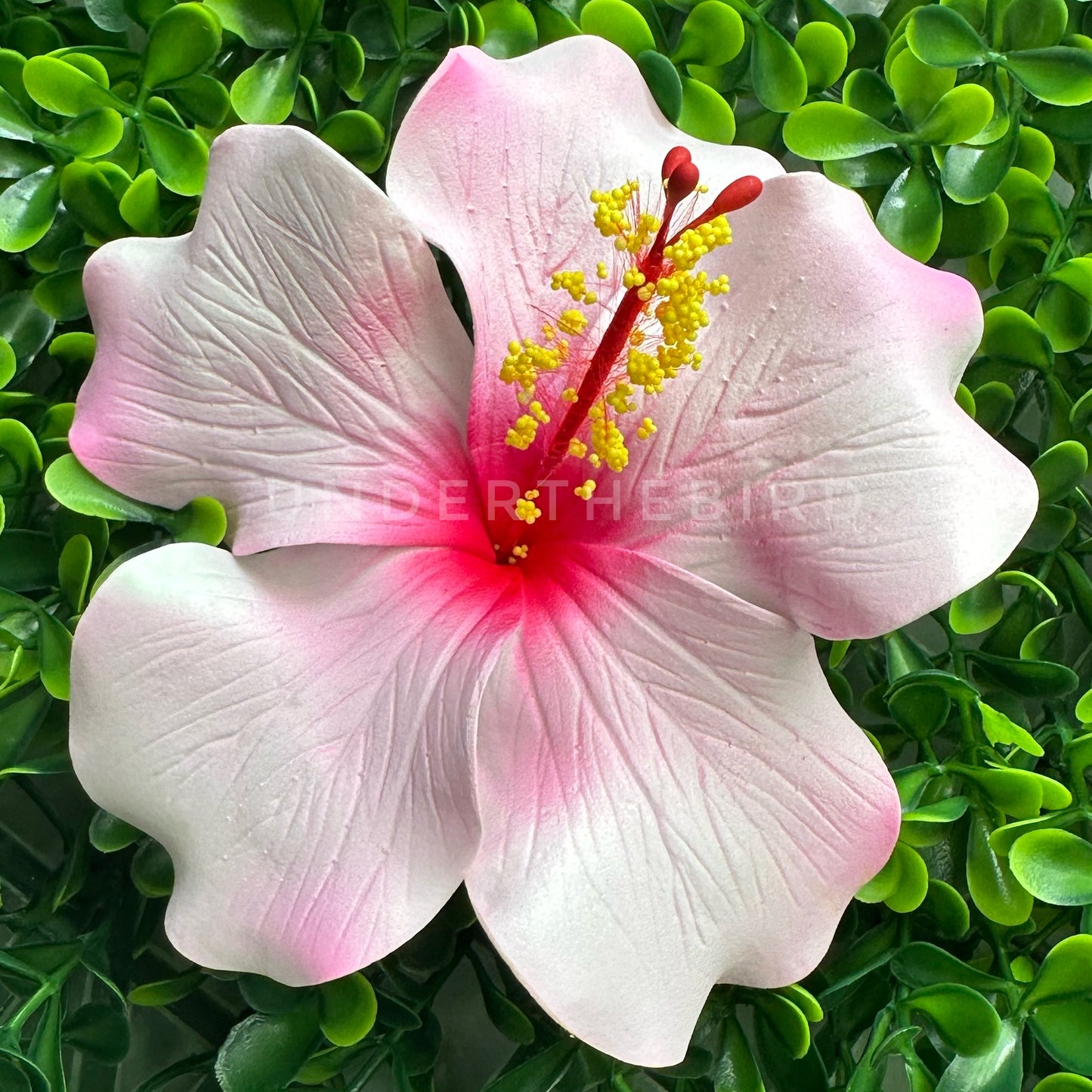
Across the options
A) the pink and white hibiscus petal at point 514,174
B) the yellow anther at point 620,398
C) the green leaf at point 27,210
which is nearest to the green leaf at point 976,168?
the pink and white hibiscus petal at point 514,174

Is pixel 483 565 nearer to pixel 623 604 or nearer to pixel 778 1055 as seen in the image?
pixel 623 604

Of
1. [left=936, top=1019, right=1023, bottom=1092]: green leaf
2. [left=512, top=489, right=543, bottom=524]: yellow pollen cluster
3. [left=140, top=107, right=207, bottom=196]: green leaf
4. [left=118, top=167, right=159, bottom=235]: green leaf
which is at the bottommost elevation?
[left=936, top=1019, right=1023, bottom=1092]: green leaf

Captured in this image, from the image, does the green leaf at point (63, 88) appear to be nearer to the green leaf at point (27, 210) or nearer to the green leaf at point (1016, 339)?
the green leaf at point (27, 210)

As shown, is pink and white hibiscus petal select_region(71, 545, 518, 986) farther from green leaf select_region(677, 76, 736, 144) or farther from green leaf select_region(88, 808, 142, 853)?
green leaf select_region(677, 76, 736, 144)

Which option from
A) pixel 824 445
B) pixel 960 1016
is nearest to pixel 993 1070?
pixel 960 1016

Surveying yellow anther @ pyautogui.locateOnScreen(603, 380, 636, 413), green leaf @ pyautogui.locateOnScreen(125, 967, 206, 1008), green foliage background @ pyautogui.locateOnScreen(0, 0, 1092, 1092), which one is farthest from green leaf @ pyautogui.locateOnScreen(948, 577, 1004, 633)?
green leaf @ pyautogui.locateOnScreen(125, 967, 206, 1008)

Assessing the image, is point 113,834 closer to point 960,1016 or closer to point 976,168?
point 960,1016
